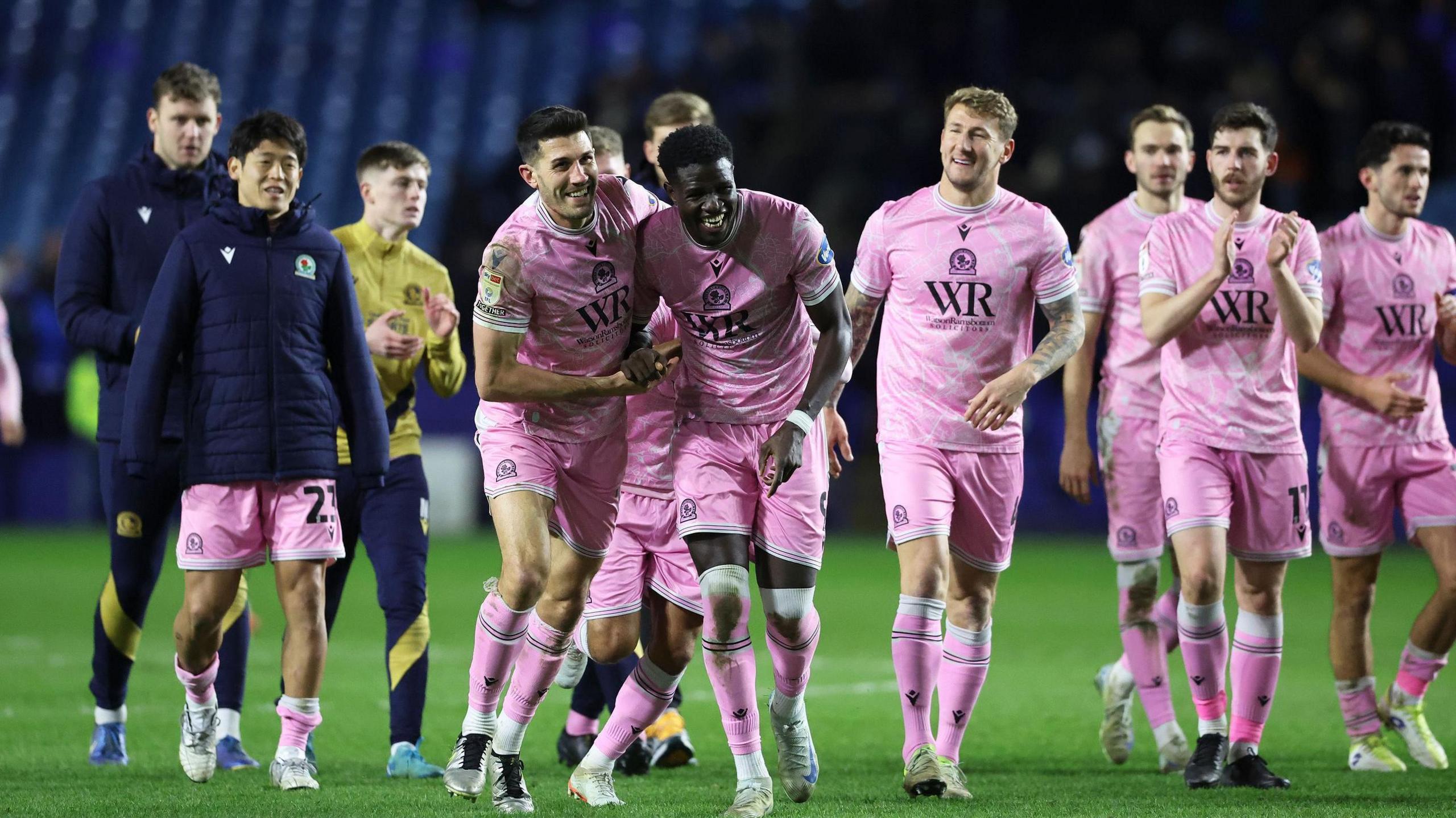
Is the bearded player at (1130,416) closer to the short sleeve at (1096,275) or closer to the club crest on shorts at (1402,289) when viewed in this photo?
the short sleeve at (1096,275)

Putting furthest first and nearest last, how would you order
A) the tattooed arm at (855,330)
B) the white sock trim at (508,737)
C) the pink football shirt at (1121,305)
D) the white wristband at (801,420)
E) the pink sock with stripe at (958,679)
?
the pink football shirt at (1121,305)
the tattooed arm at (855,330)
the pink sock with stripe at (958,679)
the white sock trim at (508,737)
the white wristband at (801,420)

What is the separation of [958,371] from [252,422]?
2.42 meters

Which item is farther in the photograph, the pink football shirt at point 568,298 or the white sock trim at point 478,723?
the white sock trim at point 478,723

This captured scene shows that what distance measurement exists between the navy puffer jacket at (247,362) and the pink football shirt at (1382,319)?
381 cm

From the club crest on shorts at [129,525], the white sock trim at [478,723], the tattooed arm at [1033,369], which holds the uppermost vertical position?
the tattooed arm at [1033,369]

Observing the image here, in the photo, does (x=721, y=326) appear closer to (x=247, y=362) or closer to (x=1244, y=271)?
(x=247, y=362)

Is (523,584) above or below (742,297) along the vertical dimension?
below

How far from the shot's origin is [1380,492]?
679 centimetres

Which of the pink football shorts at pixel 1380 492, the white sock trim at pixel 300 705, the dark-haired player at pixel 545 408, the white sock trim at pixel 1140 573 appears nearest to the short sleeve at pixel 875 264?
the dark-haired player at pixel 545 408

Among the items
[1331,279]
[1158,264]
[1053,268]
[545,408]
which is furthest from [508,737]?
[1331,279]

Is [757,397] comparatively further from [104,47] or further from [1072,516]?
[104,47]

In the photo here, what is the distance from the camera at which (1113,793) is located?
5770 millimetres

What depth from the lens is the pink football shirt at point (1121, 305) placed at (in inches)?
275

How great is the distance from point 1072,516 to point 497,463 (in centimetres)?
1314
